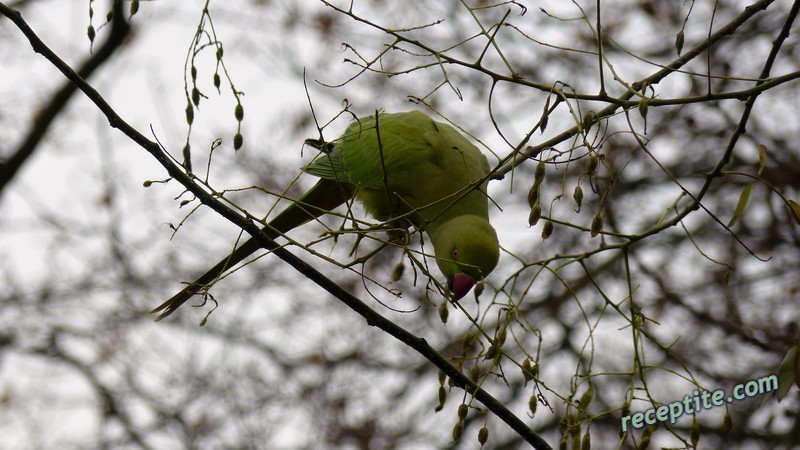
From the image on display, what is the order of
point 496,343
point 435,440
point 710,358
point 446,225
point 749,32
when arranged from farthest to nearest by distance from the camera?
point 435,440 → point 710,358 → point 749,32 → point 446,225 → point 496,343

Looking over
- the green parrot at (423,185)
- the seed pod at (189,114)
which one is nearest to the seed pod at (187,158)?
the seed pod at (189,114)

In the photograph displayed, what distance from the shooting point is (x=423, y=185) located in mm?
3711

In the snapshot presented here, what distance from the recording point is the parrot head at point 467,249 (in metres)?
3.33

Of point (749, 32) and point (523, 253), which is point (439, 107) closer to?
point (523, 253)

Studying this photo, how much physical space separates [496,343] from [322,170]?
1.92 metres

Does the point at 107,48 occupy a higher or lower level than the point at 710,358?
higher

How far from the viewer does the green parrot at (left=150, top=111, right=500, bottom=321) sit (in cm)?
337

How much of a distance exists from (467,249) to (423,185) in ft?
1.62

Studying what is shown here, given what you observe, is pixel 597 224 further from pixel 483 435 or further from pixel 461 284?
pixel 461 284

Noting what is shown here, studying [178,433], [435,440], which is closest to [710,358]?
[435,440]

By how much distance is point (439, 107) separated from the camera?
692 centimetres

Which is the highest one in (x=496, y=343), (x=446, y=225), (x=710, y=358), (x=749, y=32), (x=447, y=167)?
(x=749, y=32)

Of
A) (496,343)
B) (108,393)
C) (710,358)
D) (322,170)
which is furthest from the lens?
(108,393)

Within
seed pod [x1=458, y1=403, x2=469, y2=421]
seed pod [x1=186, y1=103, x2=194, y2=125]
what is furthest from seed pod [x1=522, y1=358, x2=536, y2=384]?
seed pod [x1=186, y1=103, x2=194, y2=125]
